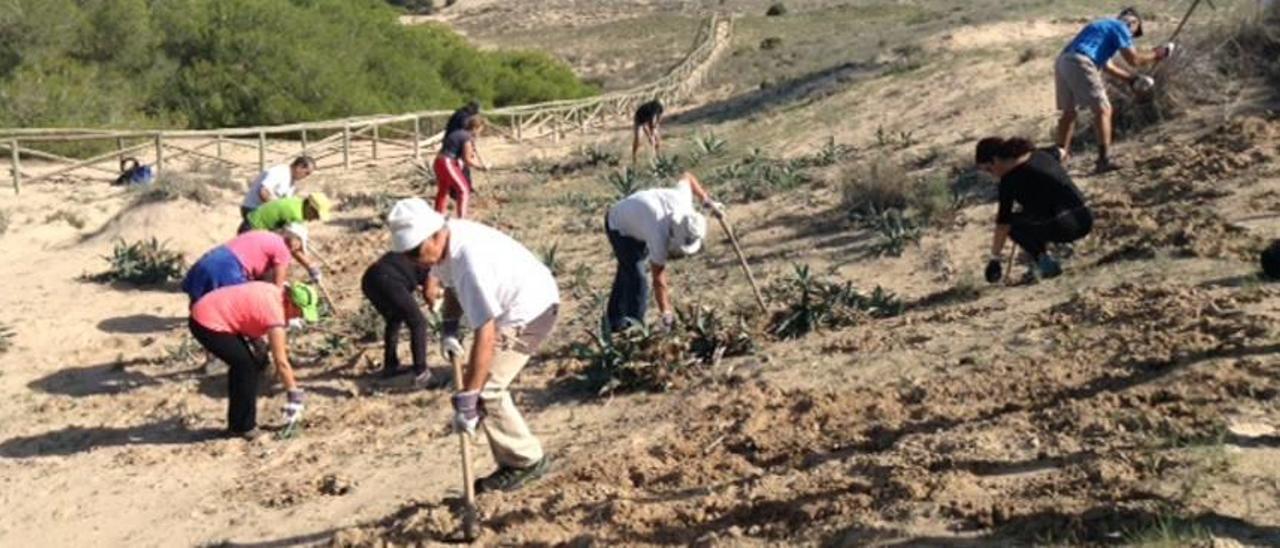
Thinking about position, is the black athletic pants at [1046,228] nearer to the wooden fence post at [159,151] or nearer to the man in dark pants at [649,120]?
the man in dark pants at [649,120]

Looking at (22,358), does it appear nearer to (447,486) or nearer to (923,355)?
(447,486)

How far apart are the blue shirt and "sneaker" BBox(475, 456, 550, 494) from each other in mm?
6371

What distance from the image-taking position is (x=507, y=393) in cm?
603

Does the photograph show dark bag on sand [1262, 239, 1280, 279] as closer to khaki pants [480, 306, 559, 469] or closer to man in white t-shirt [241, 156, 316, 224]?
khaki pants [480, 306, 559, 469]

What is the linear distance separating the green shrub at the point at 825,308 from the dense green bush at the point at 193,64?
19.2 meters

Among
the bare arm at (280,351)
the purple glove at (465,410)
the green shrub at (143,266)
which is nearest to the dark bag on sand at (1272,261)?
the purple glove at (465,410)

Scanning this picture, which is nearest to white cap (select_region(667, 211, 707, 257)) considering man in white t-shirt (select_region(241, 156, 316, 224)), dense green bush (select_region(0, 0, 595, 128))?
man in white t-shirt (select_region(241, 156, 316, 224))

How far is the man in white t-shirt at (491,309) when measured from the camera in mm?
5520

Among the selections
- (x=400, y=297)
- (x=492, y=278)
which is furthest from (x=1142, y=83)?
(x=492, y=278)

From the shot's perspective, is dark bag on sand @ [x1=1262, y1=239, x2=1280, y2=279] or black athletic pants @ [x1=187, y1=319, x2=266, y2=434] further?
black athletic pants @ [x1=187, y1=319, x2=266, y2=434]

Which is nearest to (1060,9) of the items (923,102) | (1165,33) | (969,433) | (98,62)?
(1165,33)

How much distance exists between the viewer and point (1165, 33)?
768 inches

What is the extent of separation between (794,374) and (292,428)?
3.05 m

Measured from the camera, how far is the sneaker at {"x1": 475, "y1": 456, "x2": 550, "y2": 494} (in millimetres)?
6227
